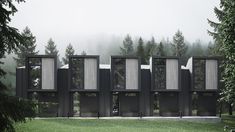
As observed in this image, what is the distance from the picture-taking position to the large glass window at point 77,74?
39312mm

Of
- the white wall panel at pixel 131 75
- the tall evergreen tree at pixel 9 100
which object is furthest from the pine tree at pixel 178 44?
the tall evergreen tree at pixel 9 100

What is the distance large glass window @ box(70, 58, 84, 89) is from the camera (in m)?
39.3

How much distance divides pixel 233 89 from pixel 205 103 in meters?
15.6

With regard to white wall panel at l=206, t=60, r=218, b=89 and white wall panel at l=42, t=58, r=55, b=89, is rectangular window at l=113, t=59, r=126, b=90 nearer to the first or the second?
white wall panel at l=42, t=58, r=55, b=89

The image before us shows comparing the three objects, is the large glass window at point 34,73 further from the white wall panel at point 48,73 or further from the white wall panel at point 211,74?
the white wall panel at point 211,74

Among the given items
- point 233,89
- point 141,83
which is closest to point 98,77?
point 141,83

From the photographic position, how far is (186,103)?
137 ft

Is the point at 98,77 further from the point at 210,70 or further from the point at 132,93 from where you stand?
the point at 210,70

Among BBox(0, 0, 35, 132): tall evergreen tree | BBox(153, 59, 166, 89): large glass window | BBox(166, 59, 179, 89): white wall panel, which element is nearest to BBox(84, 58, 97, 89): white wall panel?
BBox(153, 59, 166, 89): large glass window

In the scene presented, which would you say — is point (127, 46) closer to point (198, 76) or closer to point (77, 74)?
point (198, 76)

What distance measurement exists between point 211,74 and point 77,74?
1529cm

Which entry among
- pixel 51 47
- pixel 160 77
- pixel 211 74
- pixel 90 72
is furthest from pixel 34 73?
pixel 51 47

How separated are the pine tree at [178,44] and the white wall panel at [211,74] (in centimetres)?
6206

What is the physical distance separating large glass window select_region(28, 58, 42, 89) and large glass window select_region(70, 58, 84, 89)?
3.62 meters
